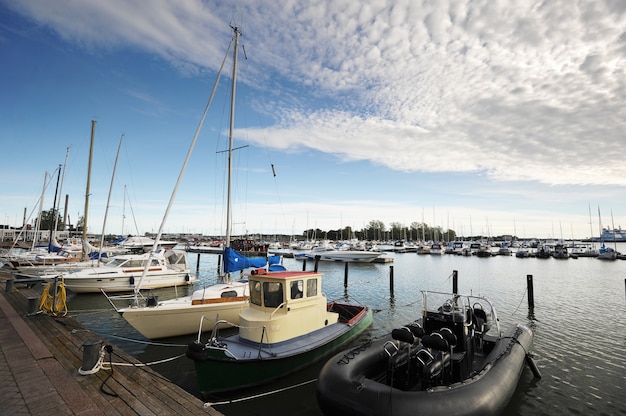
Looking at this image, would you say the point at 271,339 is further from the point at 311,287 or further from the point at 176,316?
the point at 176,316

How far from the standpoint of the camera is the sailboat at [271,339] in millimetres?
7688

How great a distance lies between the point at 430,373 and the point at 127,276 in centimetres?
2040

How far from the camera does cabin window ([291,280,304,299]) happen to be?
940cm

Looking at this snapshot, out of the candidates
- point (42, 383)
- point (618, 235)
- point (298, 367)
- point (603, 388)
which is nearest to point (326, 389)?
point (298, 367)

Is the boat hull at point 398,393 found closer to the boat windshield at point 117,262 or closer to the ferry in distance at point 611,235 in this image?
the boat windshield at point 117,262

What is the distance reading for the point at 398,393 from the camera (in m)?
5.70

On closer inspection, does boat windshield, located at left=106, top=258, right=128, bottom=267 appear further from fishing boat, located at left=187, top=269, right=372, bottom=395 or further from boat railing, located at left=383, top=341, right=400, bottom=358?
boat railing, located at left=383, top=341, right=400, bottom=358

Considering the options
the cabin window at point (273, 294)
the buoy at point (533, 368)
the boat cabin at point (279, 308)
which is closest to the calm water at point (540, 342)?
the buoy at point (533, 368)

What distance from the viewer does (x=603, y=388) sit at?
9.12 metres

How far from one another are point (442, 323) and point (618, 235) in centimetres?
22708

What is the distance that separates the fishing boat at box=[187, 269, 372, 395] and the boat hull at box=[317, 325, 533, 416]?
2.16m

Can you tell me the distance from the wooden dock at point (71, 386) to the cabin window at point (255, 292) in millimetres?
3197

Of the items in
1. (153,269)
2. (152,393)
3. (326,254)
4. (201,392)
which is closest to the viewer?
(152,393)

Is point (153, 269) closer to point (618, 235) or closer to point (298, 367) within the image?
point (298, 367)
